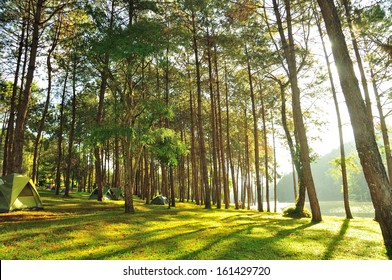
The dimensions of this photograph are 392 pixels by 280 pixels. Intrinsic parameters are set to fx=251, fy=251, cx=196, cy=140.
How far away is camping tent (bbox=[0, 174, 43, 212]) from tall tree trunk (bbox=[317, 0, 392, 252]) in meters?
15.9

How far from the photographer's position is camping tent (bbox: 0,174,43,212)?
13.1 m

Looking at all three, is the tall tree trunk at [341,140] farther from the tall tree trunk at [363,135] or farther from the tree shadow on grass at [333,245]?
the tall tree trunk at [363,135]

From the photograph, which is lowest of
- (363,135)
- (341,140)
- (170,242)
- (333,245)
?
(333,245)

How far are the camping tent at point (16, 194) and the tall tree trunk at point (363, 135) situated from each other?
1589 cm

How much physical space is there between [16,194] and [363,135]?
1613cm

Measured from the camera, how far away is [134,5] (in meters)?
18.7

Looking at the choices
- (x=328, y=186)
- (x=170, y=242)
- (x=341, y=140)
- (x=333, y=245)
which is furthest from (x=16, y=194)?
(x=328, y=186)

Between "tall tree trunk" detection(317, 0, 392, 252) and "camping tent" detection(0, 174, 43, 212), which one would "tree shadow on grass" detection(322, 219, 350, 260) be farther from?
"camping tent" detection(0, 174, 43, 212)

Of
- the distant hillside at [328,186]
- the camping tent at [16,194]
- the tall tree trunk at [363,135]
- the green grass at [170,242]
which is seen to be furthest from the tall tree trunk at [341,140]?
the distant hillside at [328,186]

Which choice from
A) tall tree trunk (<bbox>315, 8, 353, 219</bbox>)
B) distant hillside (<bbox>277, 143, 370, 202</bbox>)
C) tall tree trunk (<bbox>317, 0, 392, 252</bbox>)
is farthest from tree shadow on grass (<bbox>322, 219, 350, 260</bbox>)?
distant hillside (<bbox>277, 143, 370, 202</bbox>)

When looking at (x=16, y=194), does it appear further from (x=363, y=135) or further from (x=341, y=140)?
(x=341, y=140)

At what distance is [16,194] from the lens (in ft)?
44.2
